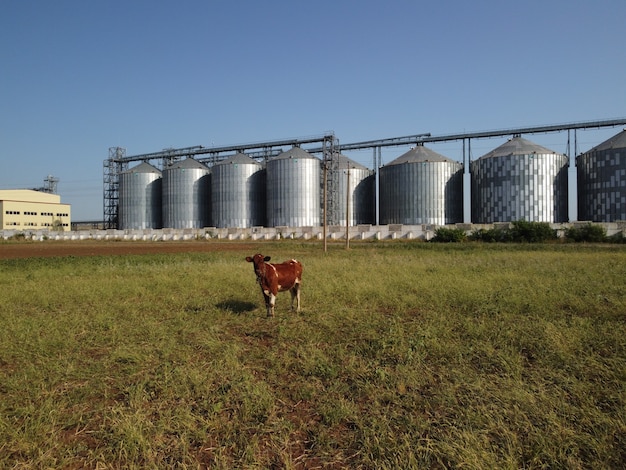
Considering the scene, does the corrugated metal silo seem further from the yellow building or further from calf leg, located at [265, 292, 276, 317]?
the yellow building

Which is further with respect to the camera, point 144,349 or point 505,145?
point 505,145

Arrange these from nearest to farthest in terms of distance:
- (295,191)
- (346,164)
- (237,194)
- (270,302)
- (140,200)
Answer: (270,302), (295,191), (237,194), (346,164), (140,200)

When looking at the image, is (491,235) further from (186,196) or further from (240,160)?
(186,196)

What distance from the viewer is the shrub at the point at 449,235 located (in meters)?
43.5

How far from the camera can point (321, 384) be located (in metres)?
5.14

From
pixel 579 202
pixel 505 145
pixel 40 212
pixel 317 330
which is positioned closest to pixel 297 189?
pixel 505 145

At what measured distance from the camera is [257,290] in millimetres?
12000

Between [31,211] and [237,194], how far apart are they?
6140cm

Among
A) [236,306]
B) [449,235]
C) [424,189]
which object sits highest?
[424,189]

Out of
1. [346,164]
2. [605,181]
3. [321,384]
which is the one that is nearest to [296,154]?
[346,164]

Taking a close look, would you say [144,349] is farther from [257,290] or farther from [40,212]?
[40,212]

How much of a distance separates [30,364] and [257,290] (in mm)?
6663

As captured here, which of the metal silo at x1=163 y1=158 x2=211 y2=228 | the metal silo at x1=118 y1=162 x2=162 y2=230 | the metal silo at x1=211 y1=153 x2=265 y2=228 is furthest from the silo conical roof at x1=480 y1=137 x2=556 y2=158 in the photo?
the metal silo at x1=118 y1=162 x2=162 y2=230

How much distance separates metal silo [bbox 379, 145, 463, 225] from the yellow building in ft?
251
